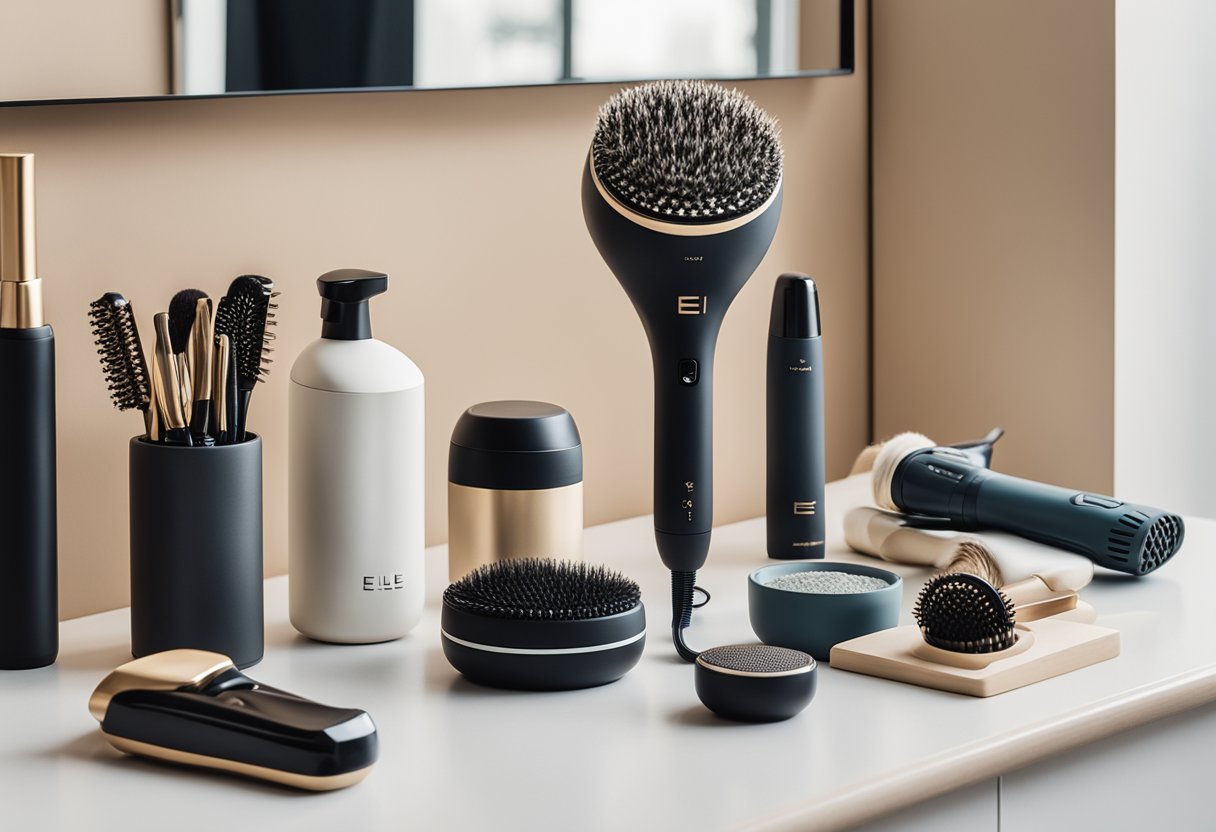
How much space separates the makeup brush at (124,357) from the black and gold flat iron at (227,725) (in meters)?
0.18

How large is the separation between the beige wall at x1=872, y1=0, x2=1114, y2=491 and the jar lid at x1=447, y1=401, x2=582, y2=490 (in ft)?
1.88

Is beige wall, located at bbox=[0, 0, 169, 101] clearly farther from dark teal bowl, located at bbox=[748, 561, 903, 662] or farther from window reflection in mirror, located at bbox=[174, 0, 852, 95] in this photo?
dark teal bowl, located at bbox=[748, 561, 903, 662]

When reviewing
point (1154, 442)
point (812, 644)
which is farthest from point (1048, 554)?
point (1154, 442)

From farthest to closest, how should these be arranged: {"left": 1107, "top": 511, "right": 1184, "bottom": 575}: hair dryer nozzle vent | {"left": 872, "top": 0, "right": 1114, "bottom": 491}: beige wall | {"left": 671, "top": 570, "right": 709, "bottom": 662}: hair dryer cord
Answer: {"left": 872, "top": 0, "right": 1114, "bottom": 491}: beige wall, {"left": 1107, "top": 511, "right": 1184, "bottom": 575}: hair dryer nozzle vent, {"left": 671, "top": 570, "right": 709, "bottom": 662}: hair dryer cord

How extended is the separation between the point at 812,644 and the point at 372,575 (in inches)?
10.5

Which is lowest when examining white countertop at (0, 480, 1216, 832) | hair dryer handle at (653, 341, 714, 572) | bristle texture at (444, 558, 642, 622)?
white countertop at (0, 480, 1216, 832)

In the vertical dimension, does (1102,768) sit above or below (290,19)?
below

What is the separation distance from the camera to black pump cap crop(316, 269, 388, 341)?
2.85 ft

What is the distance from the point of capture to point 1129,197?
49.8 inches

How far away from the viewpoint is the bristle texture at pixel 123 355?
81cm

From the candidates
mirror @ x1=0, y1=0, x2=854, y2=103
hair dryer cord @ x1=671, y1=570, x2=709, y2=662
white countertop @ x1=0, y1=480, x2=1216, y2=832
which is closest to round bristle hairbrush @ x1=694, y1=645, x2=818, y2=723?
white countertop @ x1=0, y1=480, x2=1216, y2=832

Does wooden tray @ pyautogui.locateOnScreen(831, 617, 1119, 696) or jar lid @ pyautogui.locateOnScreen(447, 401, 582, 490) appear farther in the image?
jar lid @ pyautogui.locateOnScreen(447, 401, 582, 490)

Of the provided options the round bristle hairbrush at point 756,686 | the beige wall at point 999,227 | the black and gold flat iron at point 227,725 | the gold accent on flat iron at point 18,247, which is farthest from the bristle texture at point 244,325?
the beige wall at point 999,227

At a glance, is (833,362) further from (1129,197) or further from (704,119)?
(704,119)
